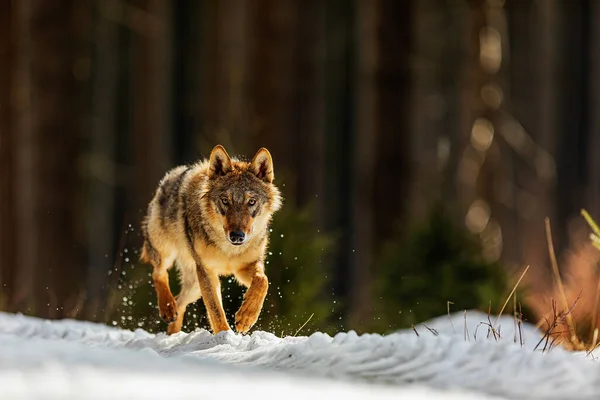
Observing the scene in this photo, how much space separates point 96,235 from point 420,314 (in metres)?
20.1

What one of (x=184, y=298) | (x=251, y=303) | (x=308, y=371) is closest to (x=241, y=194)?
(x=251, y=303)

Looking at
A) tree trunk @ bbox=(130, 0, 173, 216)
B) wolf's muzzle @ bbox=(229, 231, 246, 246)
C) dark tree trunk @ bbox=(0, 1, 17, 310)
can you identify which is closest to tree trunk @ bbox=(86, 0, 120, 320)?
tree trunk @ bbox=(130, 0, 173, 216)

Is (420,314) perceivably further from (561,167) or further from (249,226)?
(561,167)

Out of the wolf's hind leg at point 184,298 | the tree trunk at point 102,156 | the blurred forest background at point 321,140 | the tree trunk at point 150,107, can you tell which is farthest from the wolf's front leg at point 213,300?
the tree trunk at point 102,156

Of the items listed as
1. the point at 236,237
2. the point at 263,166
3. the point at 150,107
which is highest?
the point at 150,107

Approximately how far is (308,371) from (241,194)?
1.63m

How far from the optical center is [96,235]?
29359mm

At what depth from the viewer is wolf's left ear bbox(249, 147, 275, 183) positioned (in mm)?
6473

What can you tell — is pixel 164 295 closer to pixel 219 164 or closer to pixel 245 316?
pixel 245 316

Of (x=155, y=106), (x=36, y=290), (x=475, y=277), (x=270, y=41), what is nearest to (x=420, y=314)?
(x=475, y=277)

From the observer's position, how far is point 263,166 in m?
6.52

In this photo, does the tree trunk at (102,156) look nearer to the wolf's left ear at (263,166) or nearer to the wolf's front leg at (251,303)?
the wolf's left ear at (263,166)

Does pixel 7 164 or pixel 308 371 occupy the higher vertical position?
pixel 7 164

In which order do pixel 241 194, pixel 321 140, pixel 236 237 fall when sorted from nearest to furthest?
pixel 236 237
pixel 241 194
pixel 321 140
